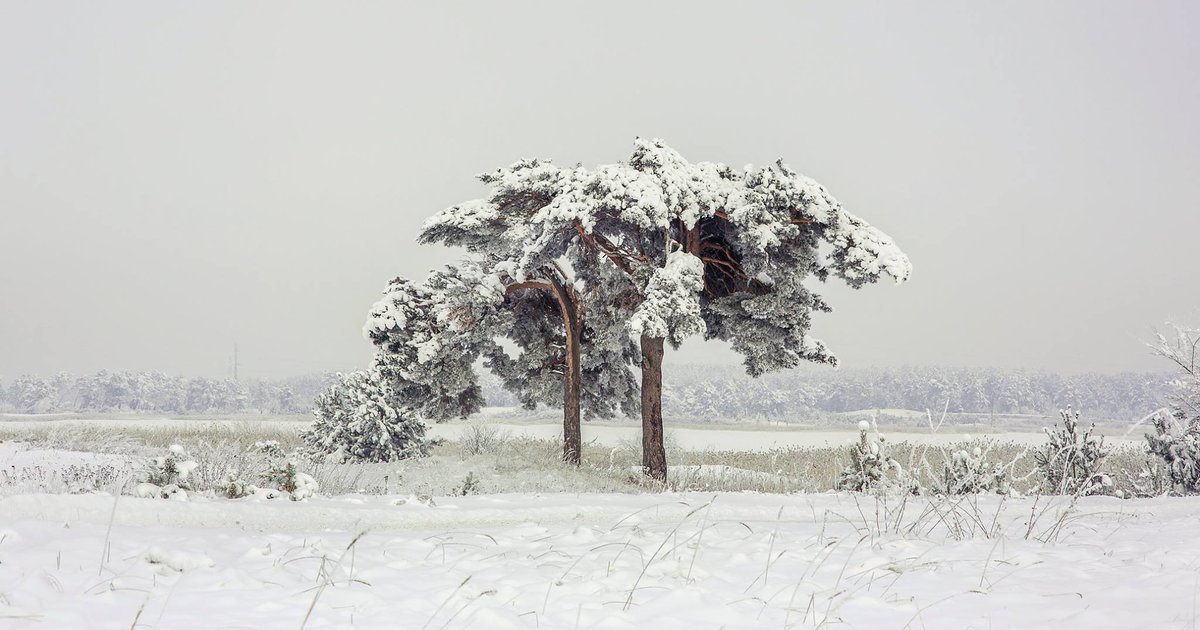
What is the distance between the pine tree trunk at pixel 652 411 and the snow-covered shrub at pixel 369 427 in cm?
680

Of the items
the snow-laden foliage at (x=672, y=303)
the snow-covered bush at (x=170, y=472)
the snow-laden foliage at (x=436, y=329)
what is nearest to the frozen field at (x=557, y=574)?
the snow-covered bush at (x=170, y=472)

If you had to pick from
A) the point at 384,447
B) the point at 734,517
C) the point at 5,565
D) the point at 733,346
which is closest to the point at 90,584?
the point at 5,565

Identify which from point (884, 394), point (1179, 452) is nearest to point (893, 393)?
point (884, 394)

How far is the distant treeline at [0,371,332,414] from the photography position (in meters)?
64.4

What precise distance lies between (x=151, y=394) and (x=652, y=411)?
6435 centimetres

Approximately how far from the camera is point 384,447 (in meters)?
19.2

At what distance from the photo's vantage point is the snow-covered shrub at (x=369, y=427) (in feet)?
63.0

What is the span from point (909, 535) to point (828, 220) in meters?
9.27

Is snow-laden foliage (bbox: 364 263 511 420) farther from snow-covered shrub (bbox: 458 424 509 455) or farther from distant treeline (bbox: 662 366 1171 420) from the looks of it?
distant treeline (bbox: 662 366 1171 420)

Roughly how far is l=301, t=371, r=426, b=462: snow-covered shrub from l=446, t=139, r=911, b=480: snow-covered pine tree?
17.3ft

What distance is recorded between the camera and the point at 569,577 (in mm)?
4457

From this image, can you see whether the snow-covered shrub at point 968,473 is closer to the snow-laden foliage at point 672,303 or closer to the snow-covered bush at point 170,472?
the snow-laden foliage at point 672,303

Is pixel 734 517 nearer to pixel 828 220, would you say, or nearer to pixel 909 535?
pixel 909 535

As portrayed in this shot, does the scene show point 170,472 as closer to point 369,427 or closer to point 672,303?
point 672,303
